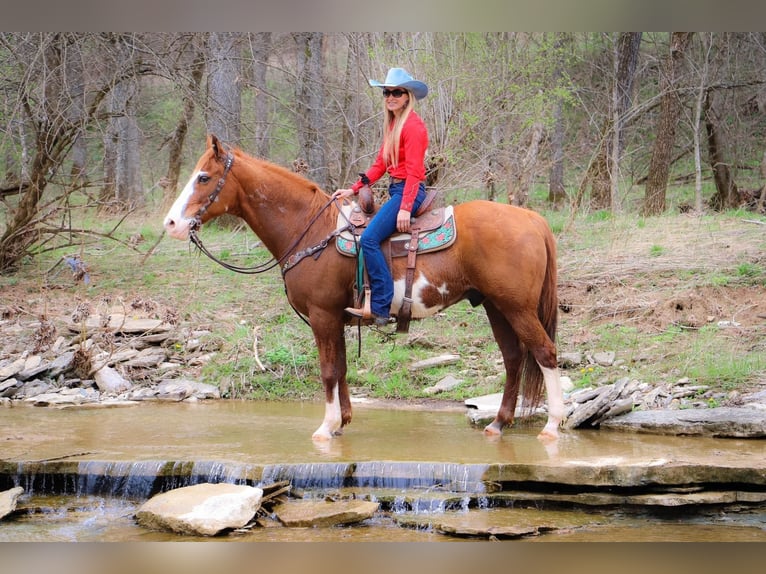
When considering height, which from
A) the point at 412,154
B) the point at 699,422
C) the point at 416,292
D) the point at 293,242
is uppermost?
the point at 412,154

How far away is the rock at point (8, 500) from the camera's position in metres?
4.55

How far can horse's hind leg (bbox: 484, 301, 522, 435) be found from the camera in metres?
5.84

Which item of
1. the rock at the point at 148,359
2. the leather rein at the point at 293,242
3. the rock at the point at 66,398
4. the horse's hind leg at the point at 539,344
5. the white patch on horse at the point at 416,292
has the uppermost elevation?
the leather rein at the point at 293,242

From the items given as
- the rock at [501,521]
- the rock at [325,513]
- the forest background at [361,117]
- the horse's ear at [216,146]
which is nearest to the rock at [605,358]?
the forest background at [361,117]

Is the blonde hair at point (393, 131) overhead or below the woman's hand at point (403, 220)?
overhead

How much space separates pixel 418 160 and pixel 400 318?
105 cm

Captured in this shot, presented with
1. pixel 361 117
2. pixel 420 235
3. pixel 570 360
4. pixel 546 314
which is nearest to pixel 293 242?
pixel 420 235

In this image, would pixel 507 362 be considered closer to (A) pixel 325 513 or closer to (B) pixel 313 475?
(B) pixel 313 475

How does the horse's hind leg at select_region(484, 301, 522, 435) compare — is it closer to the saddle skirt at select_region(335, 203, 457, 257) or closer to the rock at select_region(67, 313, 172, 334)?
the saddle skirt at select_region(335, 203, 457, 257)

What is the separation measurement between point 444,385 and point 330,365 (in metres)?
2.41

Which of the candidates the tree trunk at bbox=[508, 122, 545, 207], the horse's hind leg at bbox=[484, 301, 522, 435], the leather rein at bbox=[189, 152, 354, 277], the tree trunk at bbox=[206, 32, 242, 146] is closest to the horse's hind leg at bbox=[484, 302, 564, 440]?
the horse's hind leg at bbox=[484, 301, 522, 435]

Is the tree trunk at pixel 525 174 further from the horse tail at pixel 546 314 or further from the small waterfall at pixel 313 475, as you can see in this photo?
the small waterfall at pixel 313 475

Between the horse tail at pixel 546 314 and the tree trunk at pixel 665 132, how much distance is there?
6.10 m

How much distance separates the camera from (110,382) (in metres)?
7.87
